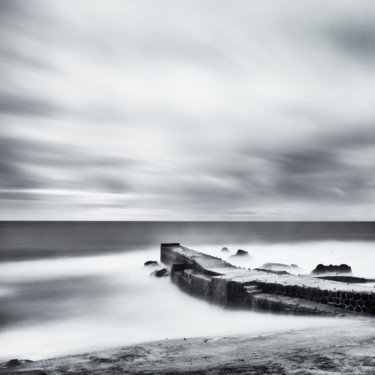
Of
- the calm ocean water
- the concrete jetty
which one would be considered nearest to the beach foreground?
the concrete jetty

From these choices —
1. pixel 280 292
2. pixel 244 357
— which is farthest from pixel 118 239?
pixel 244 357

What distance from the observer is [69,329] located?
11.8 meters

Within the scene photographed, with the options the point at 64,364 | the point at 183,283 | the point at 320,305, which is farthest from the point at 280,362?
the point at 183,283

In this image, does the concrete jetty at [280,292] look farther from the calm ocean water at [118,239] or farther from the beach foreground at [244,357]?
the calm ocean water at [118,239]

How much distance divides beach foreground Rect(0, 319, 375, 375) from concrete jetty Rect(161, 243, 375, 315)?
5.04 feet

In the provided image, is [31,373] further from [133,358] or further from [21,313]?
[21,313]

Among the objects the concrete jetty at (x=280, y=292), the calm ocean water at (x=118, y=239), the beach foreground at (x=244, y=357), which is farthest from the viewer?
the calm ocean water at (x=118, y=239)

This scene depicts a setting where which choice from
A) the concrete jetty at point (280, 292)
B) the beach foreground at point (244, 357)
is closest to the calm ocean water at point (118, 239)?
the concrete jetty at point (280, 292)

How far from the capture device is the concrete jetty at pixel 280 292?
29.0 ft

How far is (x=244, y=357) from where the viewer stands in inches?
219

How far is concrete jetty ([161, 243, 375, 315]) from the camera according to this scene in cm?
884

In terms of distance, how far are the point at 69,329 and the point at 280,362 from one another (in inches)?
344

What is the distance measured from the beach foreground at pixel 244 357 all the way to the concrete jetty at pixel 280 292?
1.53m

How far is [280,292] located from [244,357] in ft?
18.3
